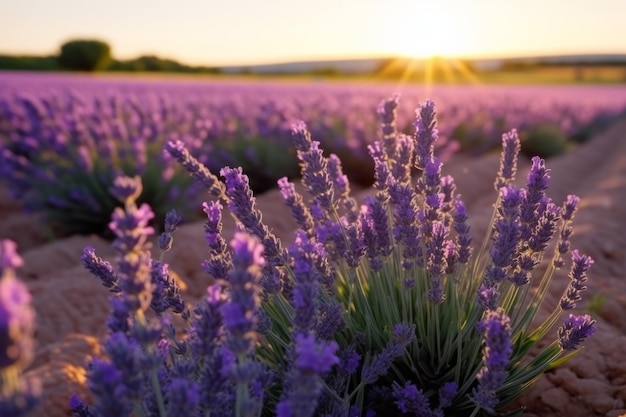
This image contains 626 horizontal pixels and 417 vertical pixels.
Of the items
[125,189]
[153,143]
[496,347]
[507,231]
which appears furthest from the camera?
[153,143]

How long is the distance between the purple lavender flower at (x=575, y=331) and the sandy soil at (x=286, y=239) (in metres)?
0.48

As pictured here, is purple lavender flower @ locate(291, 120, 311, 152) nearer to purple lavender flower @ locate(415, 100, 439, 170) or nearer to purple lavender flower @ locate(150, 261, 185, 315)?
purple lavender flower @ locate(415, 100, 439, 170)

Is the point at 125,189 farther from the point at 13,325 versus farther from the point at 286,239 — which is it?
the point at 286,239

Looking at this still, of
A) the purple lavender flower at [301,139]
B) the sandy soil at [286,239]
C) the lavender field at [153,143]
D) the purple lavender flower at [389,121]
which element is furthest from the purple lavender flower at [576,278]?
the lavender field at [153,143]

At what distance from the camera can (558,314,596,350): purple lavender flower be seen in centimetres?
173

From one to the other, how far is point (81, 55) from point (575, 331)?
1731 inches

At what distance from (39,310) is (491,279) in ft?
8.40

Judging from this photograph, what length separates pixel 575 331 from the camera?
1.74 m

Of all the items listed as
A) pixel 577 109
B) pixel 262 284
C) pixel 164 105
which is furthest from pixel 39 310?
pixel 577 109

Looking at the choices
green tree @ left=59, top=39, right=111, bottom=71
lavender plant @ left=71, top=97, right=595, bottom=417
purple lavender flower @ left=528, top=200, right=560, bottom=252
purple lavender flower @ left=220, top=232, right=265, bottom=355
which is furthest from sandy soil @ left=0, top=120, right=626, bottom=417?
green tree @ left=59, top=39, right=111, bottom=71

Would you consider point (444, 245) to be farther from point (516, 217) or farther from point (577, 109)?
point (577, 109)

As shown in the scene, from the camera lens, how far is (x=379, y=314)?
1.98 metres

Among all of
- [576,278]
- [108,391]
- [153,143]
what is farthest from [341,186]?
[153,143]

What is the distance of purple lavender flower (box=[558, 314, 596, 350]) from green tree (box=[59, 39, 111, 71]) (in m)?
43.6
